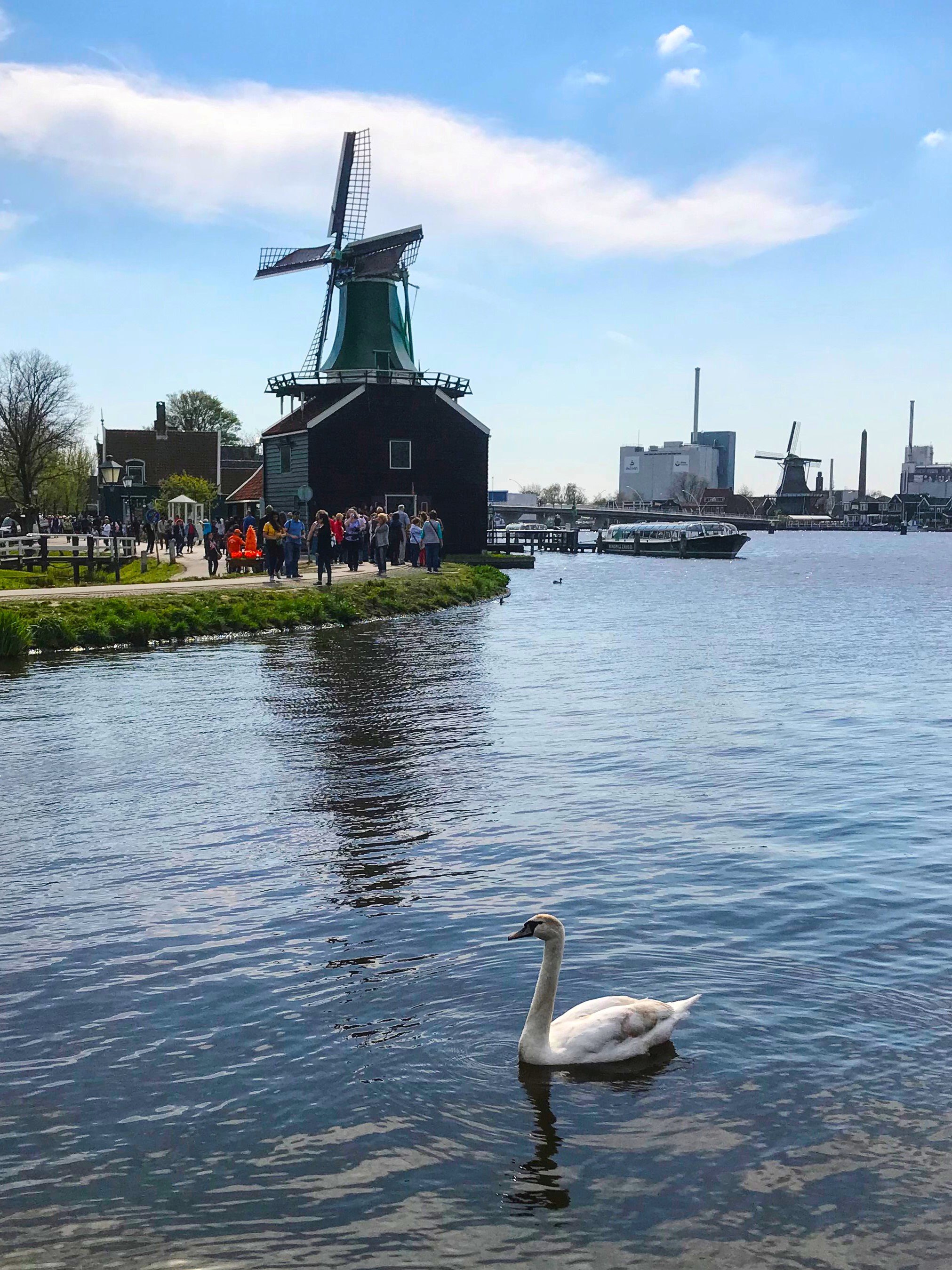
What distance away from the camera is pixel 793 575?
78.8 m

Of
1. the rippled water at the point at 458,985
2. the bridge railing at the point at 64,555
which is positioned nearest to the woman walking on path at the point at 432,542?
the bridge railing at the point at 64,555

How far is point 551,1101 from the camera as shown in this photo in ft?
22.6

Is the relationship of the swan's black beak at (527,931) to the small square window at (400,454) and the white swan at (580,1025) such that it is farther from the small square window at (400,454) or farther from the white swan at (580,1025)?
the small square window at (400,454)

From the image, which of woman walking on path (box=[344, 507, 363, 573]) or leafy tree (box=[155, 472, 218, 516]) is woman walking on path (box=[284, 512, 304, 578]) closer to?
woman walking on path (box=[344, 507, 363, 573])

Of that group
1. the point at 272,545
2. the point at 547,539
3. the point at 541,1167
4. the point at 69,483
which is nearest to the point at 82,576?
the point at 272,545

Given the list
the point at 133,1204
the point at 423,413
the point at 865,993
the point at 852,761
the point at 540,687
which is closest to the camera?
the point at 133,1204

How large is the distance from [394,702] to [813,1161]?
14.3 meters

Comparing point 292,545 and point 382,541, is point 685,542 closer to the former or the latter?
point 382,541

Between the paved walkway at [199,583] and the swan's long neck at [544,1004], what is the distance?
2392 cm

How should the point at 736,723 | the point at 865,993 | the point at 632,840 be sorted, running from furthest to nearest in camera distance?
1. the point at 736,723
2. the point at 632,840
3. the point at 865,993

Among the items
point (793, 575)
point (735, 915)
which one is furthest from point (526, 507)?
point (735, 915)

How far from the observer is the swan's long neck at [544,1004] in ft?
23.6

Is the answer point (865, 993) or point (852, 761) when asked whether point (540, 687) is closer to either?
point (852, 761)

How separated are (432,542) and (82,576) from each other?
11085 mm
